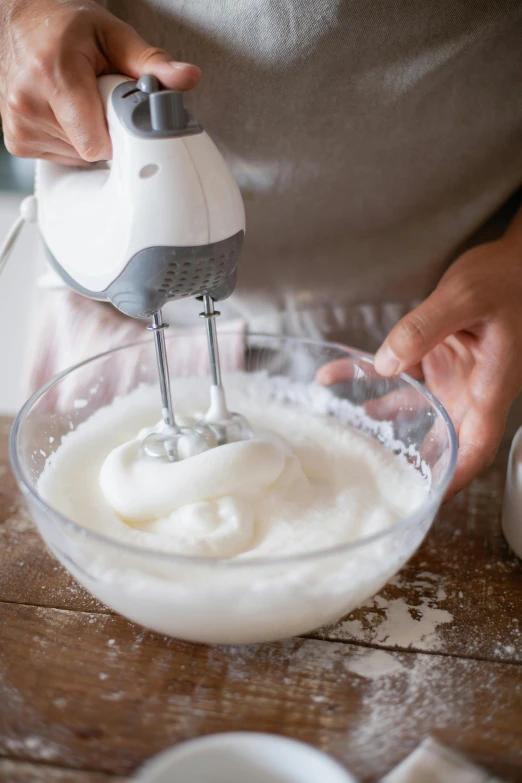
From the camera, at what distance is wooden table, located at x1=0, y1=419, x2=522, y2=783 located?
0.52m

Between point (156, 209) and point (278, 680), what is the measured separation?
0.38m

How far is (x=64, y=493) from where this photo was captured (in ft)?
2.20

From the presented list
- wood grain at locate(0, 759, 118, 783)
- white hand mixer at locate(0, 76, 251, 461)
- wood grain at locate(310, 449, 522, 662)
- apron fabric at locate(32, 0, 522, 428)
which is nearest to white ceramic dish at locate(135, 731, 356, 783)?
wood grain at locate(0, 759, 118, 783)

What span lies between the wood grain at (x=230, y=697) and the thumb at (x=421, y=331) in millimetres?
292

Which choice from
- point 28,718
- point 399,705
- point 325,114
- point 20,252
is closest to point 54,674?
point 28,718

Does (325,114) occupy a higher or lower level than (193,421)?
higher

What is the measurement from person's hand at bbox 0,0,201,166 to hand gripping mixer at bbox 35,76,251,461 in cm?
2

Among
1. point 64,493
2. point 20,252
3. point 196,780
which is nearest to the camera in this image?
point 196,780

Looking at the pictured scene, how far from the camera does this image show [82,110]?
573mm

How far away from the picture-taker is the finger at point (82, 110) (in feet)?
1.89

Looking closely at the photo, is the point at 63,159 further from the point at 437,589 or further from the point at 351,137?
the point at 437,589

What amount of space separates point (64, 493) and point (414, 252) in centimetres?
55

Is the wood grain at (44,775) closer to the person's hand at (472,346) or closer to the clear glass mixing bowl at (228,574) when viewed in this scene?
the clear glass mixing bowl at (228,574)

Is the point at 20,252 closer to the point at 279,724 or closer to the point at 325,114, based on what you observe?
the point at 325,114
